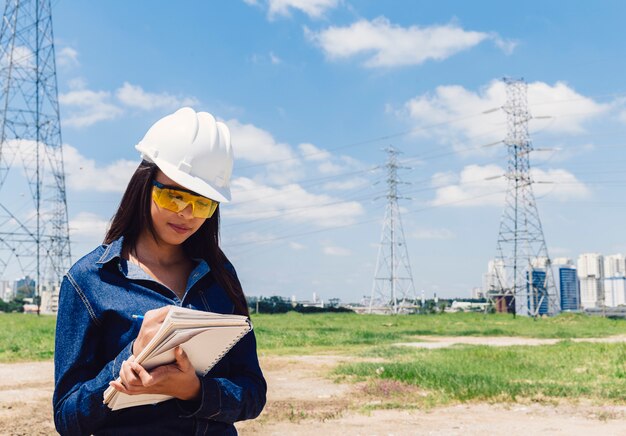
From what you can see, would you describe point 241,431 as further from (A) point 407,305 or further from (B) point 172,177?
(A) point 407,305

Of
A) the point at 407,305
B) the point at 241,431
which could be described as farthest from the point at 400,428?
the point at 407,305

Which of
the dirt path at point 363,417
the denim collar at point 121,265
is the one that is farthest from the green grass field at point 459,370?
the denim collar at point 121,265

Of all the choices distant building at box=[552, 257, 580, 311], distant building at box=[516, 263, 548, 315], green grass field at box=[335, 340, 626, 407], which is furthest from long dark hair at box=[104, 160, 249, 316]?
distant building at box=[552, 257, 580, 311]

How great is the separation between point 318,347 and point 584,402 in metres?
9.90

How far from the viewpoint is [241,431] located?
20.9 ft

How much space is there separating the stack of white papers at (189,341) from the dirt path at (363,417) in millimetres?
4845

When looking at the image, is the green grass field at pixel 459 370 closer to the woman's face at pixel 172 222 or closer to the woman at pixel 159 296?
the woman at pixel 159 296

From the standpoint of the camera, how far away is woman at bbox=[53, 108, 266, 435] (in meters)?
1.60

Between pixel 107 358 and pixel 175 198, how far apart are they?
16.3 inches

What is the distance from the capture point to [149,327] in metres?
1.49

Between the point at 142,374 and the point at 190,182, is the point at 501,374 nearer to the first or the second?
Result: the point at 190,182

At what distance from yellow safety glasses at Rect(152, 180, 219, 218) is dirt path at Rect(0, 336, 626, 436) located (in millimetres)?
4819

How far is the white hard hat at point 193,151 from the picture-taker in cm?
177

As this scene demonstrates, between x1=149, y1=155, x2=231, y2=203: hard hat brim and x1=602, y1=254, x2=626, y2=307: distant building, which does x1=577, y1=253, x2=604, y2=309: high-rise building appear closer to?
x1=602, y1=254, x2=626, y2=307: distant building
